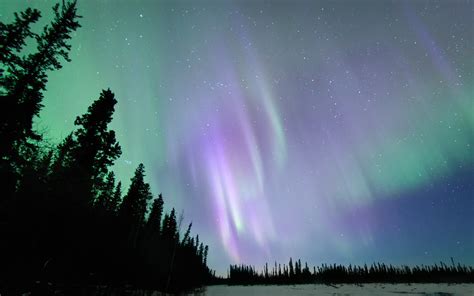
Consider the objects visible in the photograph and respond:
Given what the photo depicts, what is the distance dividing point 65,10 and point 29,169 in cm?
1455

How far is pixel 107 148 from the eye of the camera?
3319 cm

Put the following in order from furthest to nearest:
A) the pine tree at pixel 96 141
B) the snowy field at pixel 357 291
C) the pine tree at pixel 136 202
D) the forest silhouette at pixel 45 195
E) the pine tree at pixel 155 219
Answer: the pine tree at pixel 155 219 < the snowy field at pixel 357 291 < the pine tree at pixel 136 202 < the pine tree at pixel 96 141 < the forest silhouette at pixel 45 195

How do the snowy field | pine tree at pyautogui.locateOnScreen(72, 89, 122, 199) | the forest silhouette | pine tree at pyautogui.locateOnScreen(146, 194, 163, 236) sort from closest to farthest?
the forest silhouette < pine tree at pyautogui.locateOnScreen(72, 89, 122, 199) < the snowy field < pine tree at pyautogui.locateOnScreen(146, 194, 163, 236)

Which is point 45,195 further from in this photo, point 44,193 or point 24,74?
point 24,74

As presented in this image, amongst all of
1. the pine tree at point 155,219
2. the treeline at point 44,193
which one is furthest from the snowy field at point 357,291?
the treeline at point 44,193

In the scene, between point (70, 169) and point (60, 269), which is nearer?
point (60, 269)

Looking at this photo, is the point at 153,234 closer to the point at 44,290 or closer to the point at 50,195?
the point at 50,195

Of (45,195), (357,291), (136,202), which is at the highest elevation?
(136,202)

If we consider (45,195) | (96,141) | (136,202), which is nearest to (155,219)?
(136,202)

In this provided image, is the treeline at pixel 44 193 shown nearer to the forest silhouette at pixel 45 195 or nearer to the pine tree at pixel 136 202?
the forest silhouette at pixel 45 195

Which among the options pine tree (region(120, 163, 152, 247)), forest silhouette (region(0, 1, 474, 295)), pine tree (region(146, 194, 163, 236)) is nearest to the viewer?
forest silhouette (region(0, 1, 474, 295))

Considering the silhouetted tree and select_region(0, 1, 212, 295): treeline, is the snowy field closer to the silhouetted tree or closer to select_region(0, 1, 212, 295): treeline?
select_region(0, 1, 212, 295): treeline

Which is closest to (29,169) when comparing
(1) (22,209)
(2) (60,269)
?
(1) (22,209)

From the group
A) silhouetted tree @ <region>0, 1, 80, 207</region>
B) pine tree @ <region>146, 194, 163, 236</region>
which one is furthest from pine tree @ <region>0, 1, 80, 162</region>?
pine tree @ <region>146, 194, 163, 236</region>
